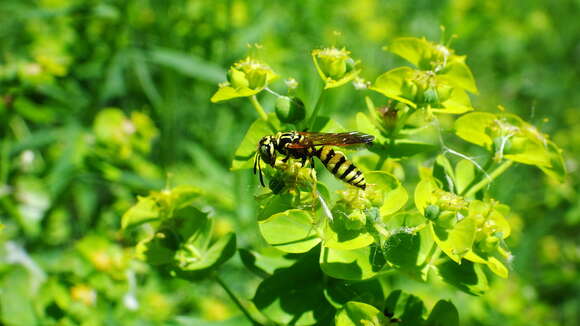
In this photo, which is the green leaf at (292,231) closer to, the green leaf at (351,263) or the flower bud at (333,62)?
the green leaf at (351,263)

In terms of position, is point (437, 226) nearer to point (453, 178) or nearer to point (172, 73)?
point (453, 178)

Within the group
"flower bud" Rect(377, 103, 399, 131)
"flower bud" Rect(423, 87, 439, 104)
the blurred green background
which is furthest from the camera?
the blurred green background

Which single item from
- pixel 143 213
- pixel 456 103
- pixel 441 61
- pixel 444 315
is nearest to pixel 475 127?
pixel 456 103

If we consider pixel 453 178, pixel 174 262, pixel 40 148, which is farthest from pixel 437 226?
pixel 40 148

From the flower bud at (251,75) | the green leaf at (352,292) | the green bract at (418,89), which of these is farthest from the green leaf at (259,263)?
the green bract at (418,89)

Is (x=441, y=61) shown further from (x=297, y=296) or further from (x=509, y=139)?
(x=297, y=296)

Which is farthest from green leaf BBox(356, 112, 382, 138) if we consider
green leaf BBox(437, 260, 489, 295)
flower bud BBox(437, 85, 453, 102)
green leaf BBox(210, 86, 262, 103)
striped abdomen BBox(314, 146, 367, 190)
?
green leaf BBox(437, 260, 489, 295)

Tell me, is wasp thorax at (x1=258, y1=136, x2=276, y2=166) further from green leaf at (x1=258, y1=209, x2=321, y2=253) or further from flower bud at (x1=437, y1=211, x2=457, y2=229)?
flower bud at (x1=437, y1=211, x2=457, y2=229)
